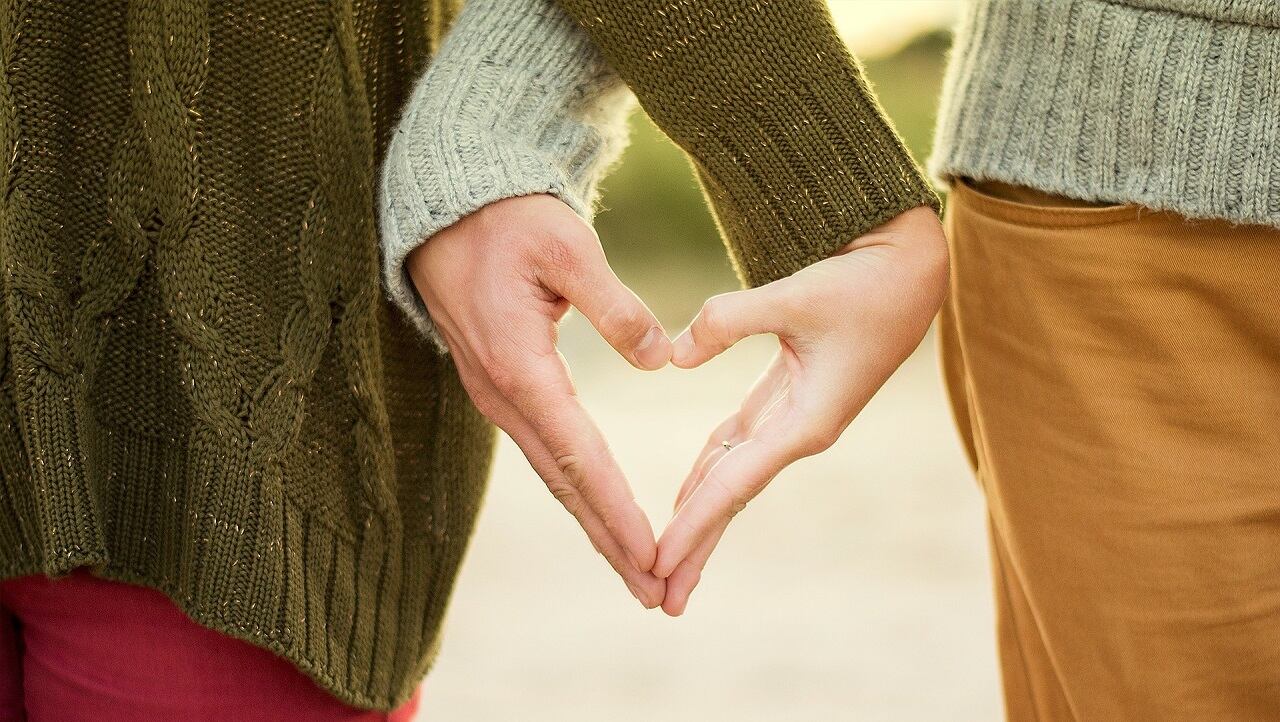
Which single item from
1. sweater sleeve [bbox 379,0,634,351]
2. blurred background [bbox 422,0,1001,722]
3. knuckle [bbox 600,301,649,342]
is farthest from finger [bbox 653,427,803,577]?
blurred background [bbox 422,0,1001,722]

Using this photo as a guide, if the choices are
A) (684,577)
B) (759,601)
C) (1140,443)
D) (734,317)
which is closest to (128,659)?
(684,577)

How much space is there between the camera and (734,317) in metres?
0.91

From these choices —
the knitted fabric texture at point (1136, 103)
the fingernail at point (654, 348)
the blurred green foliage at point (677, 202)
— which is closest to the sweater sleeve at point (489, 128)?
the fingernail at point (654, 348)

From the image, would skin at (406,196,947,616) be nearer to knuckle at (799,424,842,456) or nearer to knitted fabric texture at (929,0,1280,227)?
knuckle at (799,424,842,456)

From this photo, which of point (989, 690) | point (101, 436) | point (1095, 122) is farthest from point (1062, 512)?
point (989, 690)

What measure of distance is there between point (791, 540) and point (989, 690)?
0.95 metres

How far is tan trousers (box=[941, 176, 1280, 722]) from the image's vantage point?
108 centimetres

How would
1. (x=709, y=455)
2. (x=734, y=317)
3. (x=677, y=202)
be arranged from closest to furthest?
(x=734, y=317) → (x=709, y=455) → (x=677, y=202)

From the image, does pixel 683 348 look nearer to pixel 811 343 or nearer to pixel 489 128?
pixel 811 343

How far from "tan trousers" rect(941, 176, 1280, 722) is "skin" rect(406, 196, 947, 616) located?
245 mm

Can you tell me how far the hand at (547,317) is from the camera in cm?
91

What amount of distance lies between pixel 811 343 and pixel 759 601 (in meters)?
2.60

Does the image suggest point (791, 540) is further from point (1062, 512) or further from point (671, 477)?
point (1062, 512)

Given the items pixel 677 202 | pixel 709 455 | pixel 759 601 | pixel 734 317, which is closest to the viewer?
pixel 734 317
